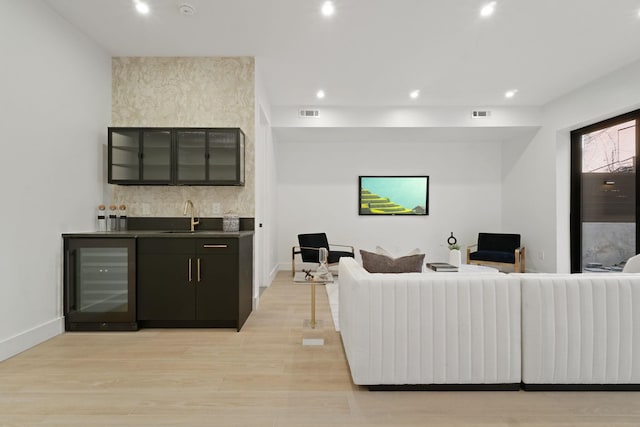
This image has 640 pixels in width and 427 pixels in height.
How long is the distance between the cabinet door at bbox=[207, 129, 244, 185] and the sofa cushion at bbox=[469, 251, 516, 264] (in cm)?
470

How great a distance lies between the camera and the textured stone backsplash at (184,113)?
401 cm

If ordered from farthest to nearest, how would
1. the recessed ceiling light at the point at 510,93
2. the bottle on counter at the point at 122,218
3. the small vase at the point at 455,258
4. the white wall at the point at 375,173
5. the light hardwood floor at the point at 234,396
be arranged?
the white wall at the point at 375,173
the recessed ceiling light at the point at 510,93
the small vase at the point at 455,258
the bottle on counter at the point at 122,218
the light hardwood floor at the point at 234,396

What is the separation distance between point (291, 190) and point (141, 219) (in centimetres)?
340

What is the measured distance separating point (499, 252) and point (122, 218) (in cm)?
609

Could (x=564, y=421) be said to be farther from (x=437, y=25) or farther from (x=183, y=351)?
(x=437, y=25)

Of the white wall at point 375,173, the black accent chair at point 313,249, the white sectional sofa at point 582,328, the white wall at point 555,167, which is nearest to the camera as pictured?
the white sectional sofa at point 582,328

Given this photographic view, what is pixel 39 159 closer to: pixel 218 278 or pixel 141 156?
pixel 141 156

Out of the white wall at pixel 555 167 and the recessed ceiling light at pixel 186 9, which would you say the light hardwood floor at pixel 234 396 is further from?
the white wall at pixel 555 167

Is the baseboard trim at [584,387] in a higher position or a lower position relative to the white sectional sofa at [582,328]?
lower

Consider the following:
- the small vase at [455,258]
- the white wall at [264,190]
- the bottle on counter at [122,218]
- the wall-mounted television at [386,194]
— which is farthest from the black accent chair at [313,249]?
the bottle on counter at [122,218]

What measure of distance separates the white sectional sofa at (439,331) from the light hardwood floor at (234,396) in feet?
0.43

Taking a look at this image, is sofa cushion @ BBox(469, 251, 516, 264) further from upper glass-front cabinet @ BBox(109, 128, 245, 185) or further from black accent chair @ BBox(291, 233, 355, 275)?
upper glass-front cabinet @ BBox(109, 128, 245, 185)

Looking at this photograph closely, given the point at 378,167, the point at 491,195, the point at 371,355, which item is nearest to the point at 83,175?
the point at 371,355

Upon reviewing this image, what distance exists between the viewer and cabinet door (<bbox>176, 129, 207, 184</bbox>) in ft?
12.4
